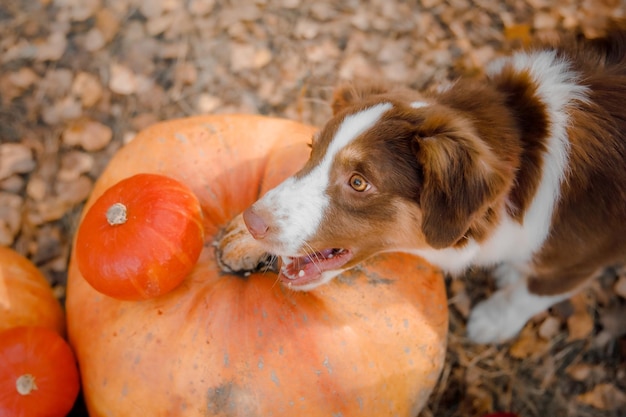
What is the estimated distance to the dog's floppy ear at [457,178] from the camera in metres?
1.87

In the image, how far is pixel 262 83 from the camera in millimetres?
3625

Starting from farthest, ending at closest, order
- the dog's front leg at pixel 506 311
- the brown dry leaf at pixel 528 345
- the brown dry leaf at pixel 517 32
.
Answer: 1. the brown dry leaf at pixel 517 32
2. the brown dry leaf at pixel 528 345
3. the dog's front leg at pixel 506 311

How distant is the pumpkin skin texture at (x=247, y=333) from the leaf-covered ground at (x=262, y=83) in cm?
82

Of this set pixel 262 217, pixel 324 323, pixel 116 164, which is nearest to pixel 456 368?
pixel 324 323

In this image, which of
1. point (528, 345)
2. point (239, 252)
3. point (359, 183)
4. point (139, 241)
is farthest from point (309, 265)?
point (528, 345)

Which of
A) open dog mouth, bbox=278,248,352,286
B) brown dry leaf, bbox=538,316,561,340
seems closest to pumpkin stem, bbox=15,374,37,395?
open dog mouth, bbox=278,248,352,286

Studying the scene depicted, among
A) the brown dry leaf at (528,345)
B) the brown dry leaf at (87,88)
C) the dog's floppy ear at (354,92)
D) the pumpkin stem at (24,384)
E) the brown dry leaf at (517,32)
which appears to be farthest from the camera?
the brown dry leaf at (517,32)

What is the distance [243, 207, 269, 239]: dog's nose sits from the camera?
2.04 meters

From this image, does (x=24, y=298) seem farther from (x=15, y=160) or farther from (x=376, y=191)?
(x=376, y=191)

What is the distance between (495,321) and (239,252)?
1.65 m

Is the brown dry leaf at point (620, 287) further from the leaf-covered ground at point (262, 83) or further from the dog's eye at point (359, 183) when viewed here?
the dog's eye at point (359, 183)

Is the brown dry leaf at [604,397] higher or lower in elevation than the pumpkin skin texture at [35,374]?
lower

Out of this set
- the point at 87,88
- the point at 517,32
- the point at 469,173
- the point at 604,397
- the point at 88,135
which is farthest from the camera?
the point at 517,32

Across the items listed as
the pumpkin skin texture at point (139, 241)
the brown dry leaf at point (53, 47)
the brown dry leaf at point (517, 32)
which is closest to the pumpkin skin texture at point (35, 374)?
the pumpkin skin texture at point (139, 241)
